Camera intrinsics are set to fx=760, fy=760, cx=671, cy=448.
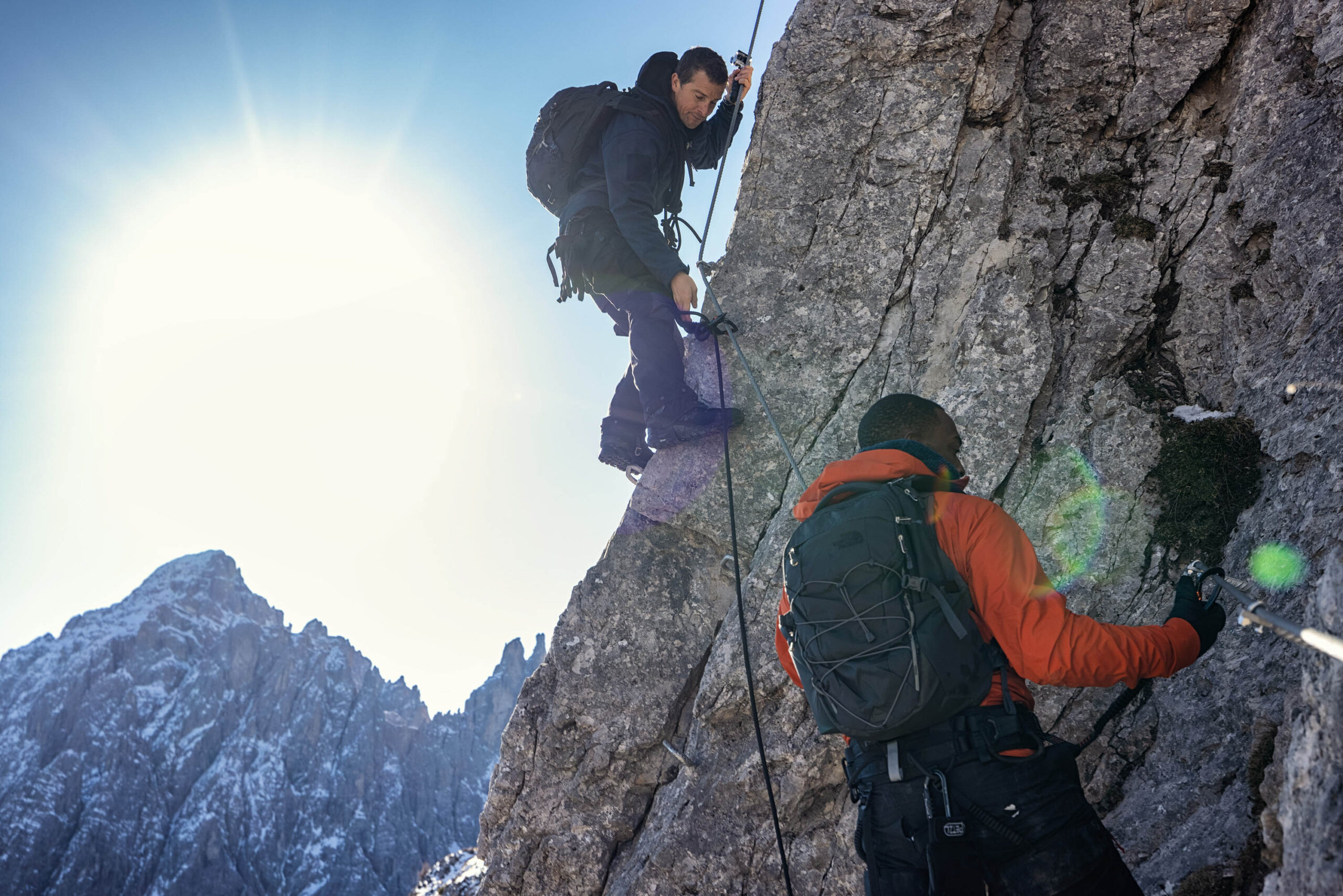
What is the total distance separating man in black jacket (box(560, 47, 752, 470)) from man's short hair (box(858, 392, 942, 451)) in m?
3.85

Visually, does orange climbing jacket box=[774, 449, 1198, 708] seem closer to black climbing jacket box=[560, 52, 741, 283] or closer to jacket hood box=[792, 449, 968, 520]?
jacket hood box=[792, 449, 968, 520]

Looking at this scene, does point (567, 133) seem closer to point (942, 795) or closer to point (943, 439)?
point (943, 439)

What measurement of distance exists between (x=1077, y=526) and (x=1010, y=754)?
3859mm

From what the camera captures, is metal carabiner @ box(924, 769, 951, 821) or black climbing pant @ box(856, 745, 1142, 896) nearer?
black climbing pant @ box(856, 745, 1142, 896)

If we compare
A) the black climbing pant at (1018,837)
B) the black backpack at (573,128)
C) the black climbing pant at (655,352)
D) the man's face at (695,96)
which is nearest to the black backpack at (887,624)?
the black climbing pant at (1018,837)

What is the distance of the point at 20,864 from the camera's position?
97188 millimetres

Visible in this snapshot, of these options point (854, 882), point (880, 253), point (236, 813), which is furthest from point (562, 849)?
point (236, 813)

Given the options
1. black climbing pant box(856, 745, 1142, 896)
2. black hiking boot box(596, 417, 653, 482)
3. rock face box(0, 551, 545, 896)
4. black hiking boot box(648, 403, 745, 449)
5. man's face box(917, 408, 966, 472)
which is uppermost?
rock face box(0, 551, 545, 896)

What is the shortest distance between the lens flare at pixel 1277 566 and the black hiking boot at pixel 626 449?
5967 millimetres

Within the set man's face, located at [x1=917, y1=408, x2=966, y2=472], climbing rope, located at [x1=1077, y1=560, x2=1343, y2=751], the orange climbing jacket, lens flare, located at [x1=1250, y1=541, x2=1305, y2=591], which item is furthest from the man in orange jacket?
lens flare, located at [x1=1250, y1=541, x2=1305, y2=591]

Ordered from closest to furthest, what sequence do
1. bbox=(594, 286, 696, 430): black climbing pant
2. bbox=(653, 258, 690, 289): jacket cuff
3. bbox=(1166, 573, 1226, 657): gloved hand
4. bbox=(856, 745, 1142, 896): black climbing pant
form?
bbox=(856, 745, 1142, 896): black climbing pant → bbox=(1166, 573, 1226, 657): gloved hand → bbox=(653, 258, 690, 289): jacket cuff → bbox=(594, 286, 696, 430): black climbing pant

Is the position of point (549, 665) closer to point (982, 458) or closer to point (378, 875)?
point (982, 458)

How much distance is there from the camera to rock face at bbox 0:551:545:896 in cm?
10631

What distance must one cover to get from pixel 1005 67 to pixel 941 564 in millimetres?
7597
